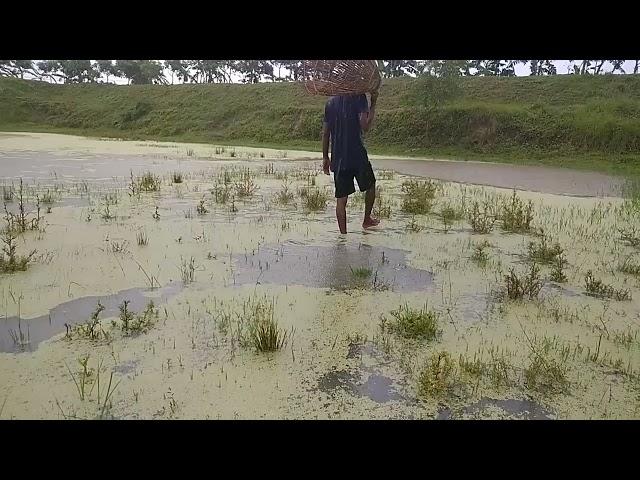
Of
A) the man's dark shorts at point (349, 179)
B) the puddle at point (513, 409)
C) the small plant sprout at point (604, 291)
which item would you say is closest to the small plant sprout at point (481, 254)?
the small plant sprout at point (604, 291)

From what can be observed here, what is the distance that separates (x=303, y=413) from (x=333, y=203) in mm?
7293

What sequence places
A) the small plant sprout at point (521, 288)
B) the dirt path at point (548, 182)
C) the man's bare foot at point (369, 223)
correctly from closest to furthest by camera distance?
the small plant sprout at point (521, 288), the man's bare foot at point (369, 223), the dirt path at point (548, 182)

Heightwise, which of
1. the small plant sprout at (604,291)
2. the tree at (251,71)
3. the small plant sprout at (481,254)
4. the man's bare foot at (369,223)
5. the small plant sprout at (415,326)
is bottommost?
the small plant sprout at (415,326)

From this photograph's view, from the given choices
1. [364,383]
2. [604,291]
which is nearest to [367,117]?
[604,291]

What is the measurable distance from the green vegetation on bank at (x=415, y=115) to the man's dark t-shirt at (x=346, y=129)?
1881 centimetres

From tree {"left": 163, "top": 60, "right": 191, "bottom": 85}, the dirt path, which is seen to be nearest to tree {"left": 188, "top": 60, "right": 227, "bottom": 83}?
tree {"left": 163, "top": 60, "right": 191, "bottom": 85}

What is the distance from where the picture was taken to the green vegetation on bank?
2747cm

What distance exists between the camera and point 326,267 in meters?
5.70

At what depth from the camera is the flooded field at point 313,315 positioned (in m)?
3.02

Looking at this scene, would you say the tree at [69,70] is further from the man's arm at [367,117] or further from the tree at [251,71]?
the man's arm at [367,117]

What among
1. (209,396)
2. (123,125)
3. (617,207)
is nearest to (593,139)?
(617,207)

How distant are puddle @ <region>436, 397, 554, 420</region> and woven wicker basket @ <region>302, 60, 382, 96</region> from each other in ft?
14.4

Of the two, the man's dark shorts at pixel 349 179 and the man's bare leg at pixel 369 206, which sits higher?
the man's dark shorts at pixel 349 179

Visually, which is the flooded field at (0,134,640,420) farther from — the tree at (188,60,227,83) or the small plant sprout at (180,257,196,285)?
the tree at (188,60,227,83)
